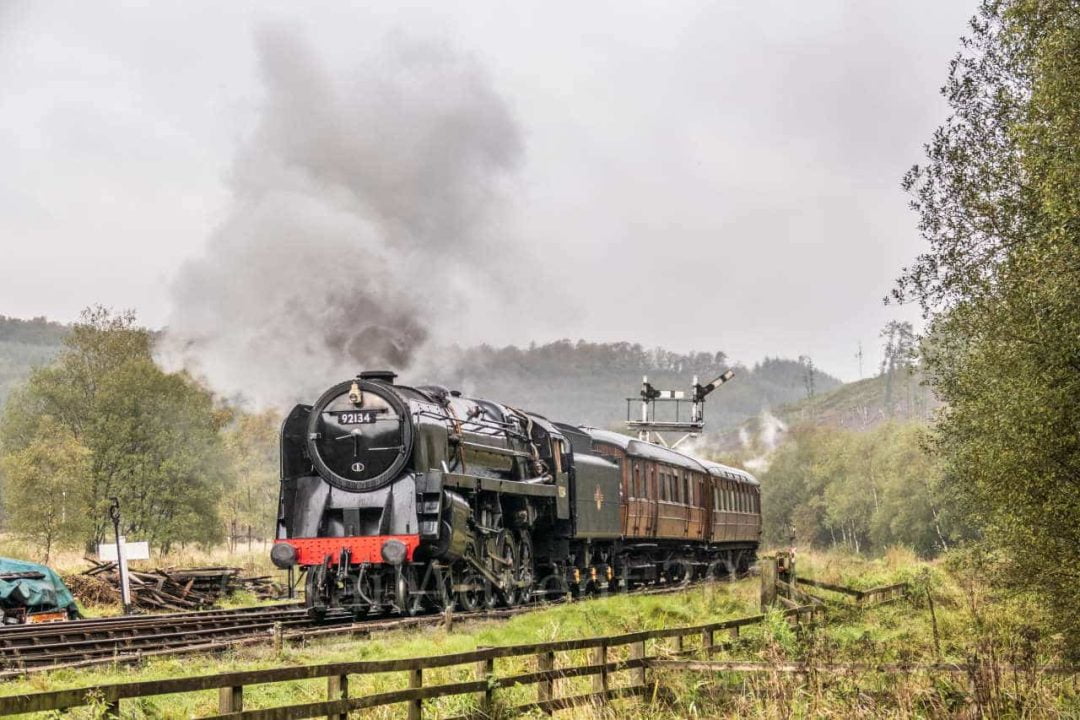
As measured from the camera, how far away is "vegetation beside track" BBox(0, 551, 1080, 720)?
8844 mm

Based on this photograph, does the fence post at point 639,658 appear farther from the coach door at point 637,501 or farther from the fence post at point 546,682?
the coach door at point 637,501

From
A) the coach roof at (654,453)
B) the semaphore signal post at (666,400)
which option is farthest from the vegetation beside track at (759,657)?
the semaphore signal post at (666,400)

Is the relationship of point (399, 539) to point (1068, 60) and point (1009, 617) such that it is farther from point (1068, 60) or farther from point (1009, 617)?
point (1068, 60)

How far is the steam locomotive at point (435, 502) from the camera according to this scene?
16797 mm

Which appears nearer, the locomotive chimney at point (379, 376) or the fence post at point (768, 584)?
the fence post at point (768, 584)

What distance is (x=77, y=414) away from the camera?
43438mm

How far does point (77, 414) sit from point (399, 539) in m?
31.1

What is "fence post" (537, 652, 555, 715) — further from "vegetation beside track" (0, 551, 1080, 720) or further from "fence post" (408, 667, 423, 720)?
"fence post" (408, 667, 423, 720)

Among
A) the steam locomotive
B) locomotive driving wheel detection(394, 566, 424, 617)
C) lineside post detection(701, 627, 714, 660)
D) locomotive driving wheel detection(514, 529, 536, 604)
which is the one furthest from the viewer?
locomotive driving wheel detection(514, 529, 536, 604)

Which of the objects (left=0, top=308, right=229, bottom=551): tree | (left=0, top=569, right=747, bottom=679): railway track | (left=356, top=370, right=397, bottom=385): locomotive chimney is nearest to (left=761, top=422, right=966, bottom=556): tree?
(left=0, top=308, right=229, bottom=551): tree

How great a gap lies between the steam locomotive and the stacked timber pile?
6996 mm

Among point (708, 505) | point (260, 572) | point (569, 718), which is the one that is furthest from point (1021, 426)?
point (260, 572)

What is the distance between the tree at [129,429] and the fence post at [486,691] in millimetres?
35313

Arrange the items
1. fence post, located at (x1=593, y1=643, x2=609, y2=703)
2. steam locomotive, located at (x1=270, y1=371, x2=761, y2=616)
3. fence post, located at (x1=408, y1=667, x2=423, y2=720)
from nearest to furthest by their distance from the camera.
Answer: fence post, located at (x1=408, y1=667, x2=423, y2=720), fence post, located at (x1=593, y1=643, x2=609, y2=703), steam locomotive, located at (x1=270, y1=371, x2=761, y2=616)
